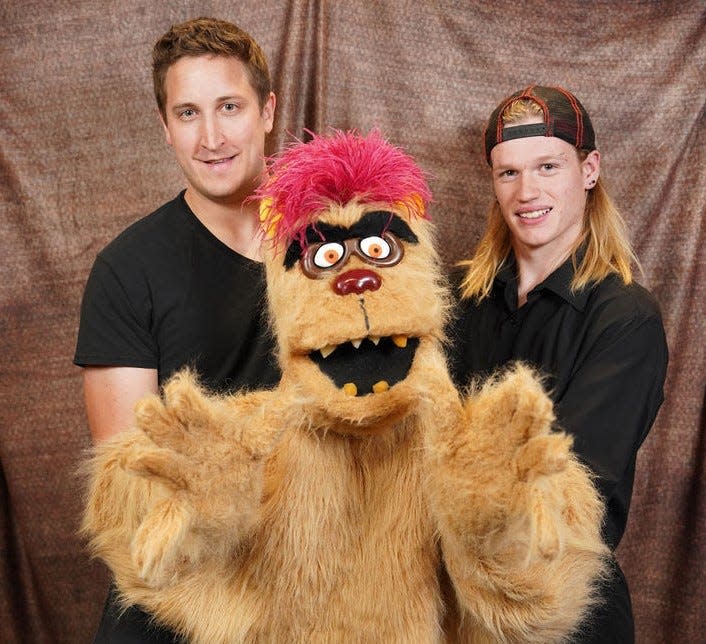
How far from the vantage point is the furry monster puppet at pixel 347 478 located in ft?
3.26

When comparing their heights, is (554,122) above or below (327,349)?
above

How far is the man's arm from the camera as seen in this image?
4.96ft

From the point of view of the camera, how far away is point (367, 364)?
1058mm

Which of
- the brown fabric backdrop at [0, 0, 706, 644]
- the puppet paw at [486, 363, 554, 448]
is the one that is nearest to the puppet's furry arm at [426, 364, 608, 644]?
the puppet paw at [486, 363, 554, 448]

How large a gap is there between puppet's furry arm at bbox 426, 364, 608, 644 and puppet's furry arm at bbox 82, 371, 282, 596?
222 mm

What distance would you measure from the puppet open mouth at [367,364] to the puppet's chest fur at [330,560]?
0.36 ft

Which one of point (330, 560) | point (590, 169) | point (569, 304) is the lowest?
point (330, 560)

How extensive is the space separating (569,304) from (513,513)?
657 mm

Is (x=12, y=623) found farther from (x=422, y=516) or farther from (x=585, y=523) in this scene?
(x=585, y=523)

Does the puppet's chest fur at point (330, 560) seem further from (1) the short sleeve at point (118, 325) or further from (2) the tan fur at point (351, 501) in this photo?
(1) the short sleeve at point (118, 325)

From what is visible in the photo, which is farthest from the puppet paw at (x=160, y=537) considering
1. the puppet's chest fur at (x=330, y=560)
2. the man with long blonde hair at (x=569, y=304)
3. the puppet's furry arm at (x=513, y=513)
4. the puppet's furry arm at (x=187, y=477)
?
the man with long blonde hair at (x=569, y=304)

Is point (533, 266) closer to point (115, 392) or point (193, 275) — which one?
point (193, 275)

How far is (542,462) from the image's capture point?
0.92m

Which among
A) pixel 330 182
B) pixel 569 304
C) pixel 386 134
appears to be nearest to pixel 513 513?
pixel 330 182
